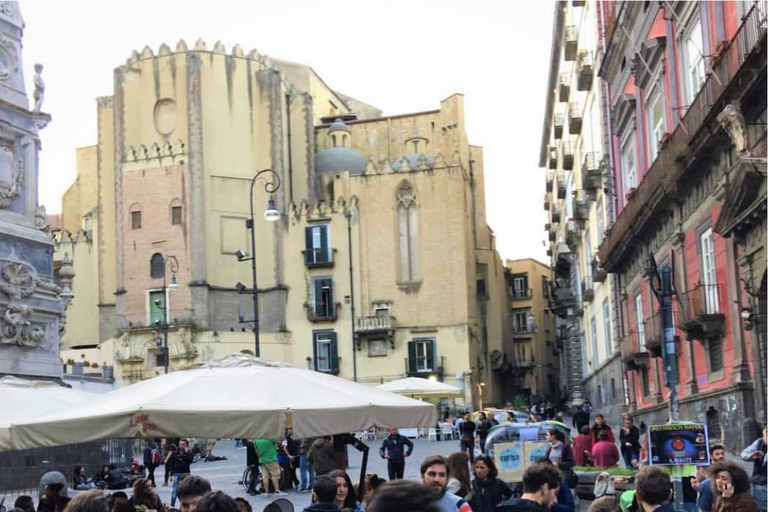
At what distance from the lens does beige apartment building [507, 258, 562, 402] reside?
82.6 m

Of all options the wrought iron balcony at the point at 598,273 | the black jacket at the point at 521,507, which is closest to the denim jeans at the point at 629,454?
the black jacket at the point at 521,507

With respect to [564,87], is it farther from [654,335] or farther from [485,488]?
[485,488]

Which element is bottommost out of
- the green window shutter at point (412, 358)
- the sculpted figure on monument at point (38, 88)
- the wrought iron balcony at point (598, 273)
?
the green window shutter at point (412, 358)

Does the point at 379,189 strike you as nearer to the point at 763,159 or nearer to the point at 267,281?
the point at 267,281

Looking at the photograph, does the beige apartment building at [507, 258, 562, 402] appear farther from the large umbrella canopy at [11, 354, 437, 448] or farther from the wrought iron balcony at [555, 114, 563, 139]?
the large umbrella canopy at [11, 354, 437, 448]

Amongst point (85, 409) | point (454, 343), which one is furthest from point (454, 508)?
point (454, 343)

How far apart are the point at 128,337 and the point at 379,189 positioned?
1461 cm

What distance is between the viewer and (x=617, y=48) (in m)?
31.7

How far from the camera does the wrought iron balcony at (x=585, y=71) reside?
39.5m

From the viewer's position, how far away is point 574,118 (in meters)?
44.8

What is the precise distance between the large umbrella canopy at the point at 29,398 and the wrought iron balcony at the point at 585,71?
2859cm

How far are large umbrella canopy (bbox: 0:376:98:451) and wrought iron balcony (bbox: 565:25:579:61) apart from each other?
35620 mm

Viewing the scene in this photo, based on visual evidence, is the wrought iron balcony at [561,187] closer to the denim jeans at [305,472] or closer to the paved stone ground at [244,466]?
the paved stone ground at [244,466]

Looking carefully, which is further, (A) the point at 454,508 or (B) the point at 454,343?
(B) the point at 454,343
